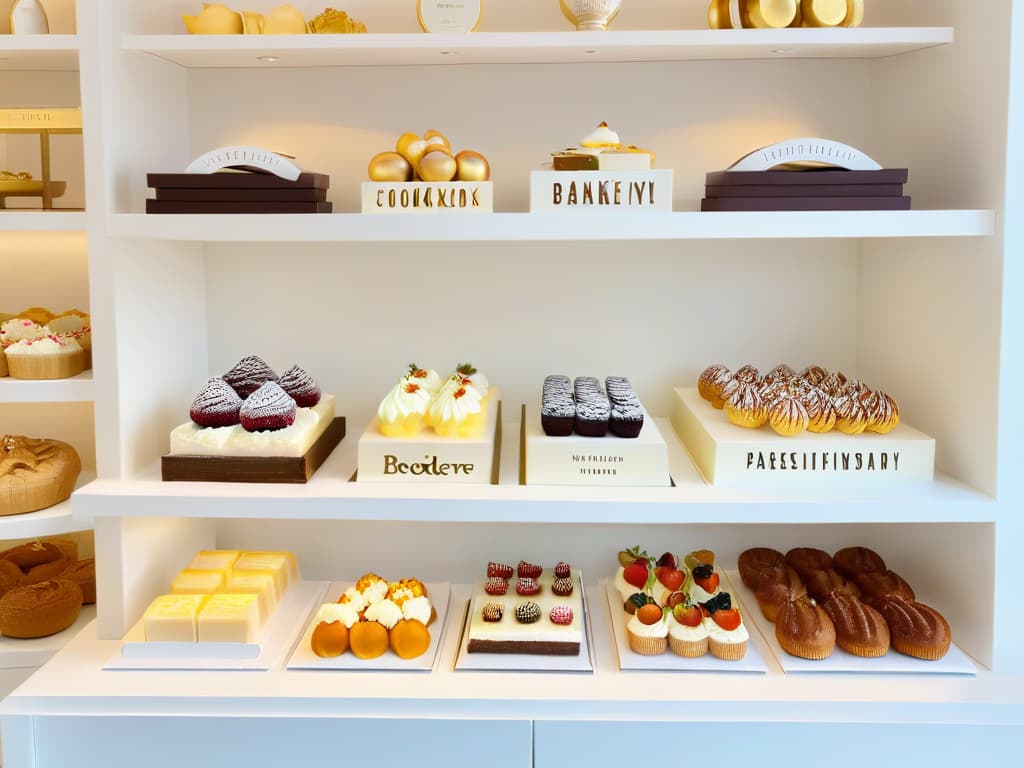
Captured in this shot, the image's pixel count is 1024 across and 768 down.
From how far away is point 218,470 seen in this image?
1643mm

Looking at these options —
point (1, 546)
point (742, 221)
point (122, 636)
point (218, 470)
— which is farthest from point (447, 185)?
point (1, 546)

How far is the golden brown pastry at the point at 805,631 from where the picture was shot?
1.58 metres

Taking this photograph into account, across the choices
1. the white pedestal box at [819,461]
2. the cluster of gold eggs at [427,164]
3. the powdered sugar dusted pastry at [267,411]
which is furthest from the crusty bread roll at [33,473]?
the white pedestal box at [819,461]

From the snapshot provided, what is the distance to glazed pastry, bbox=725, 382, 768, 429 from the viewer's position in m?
1.66

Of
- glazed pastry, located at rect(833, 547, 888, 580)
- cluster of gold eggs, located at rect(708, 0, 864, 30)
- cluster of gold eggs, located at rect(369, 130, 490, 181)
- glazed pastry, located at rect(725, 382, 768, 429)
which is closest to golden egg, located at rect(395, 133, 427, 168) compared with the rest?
cluster of gold eggs, located at rect(369, 130, 490, 181)

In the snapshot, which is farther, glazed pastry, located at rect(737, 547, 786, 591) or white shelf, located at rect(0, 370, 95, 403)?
glazed pastry, located at rect(737, 547, 786, 591)

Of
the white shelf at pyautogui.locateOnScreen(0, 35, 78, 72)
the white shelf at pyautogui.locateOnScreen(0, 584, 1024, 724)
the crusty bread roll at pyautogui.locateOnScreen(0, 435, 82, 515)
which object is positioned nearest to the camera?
the white shelf at pyautogui.locateOnScreen(0, 584, 1024, 724)

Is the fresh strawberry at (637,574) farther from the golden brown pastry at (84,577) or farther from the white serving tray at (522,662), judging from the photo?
the golden brown pastry at (84,577)

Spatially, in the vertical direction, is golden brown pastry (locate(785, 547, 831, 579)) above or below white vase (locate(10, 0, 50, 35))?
below

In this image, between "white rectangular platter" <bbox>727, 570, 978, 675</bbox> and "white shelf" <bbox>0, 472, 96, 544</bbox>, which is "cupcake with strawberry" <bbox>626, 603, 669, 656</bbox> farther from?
"white shelf" <bbox>0, 472, 96, 544</bbox>

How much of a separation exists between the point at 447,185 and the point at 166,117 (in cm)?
61

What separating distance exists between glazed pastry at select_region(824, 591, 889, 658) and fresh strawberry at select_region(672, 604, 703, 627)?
0.22 metres

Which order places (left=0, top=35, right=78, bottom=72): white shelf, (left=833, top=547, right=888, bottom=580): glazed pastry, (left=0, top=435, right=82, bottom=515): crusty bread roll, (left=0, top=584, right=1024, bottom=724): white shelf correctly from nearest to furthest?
1. (left=0, top=584, right=1024, bottom=724): white shelf
2. (left=0, top=35, right=78, bottom=72): white shelf
3. (left=0, top=435, right=82, bottom=515): crusty bread roll
4. (left=833, top=547, right=888, bottom=580): glazed pastry

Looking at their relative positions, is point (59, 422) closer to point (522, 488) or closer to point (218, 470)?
point (218, 470)
